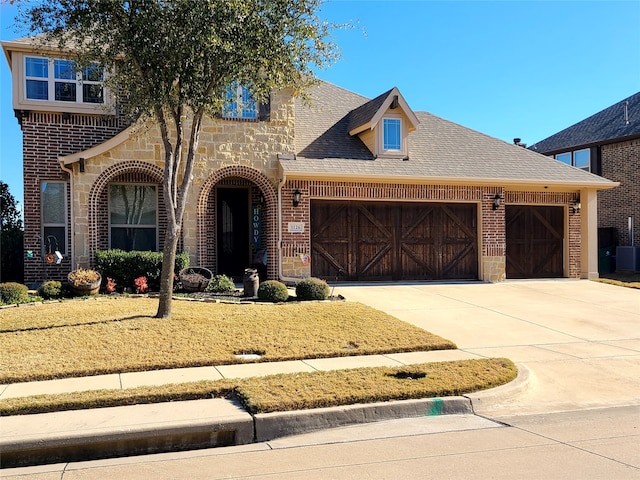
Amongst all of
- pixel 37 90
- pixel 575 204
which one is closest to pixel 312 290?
pixel 37 90

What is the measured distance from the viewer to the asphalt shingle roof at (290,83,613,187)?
1678cm

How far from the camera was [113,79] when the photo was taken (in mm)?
10867

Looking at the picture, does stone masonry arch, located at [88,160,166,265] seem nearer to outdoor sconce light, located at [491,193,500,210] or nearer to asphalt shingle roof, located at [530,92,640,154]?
outdoor sconce light, located at [491,193,500,210]

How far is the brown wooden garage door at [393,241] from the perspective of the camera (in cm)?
1677

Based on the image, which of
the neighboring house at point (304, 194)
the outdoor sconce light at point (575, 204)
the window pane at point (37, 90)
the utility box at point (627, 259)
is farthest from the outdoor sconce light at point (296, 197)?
the utility box at point (627, 259)

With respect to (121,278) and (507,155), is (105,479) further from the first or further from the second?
(507,155)

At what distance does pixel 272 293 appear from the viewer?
1295 centimetres

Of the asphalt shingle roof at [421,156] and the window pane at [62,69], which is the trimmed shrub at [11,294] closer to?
the window pane at [62,69]

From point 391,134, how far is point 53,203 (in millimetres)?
10055

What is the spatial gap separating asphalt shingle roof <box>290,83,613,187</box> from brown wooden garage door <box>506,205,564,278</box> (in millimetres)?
1303

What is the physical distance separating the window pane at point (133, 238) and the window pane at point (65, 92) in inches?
144

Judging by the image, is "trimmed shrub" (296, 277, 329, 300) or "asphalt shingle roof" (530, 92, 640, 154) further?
"asphalt shingle roof" (530, 92, 640, 154)

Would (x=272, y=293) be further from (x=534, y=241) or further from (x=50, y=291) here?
(x=534, y=241)

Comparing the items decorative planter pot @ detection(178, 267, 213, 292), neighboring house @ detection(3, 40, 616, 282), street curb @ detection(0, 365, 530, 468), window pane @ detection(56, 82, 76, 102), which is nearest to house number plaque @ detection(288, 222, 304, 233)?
neighboring house @ detection(3, 40, 616, 282)
